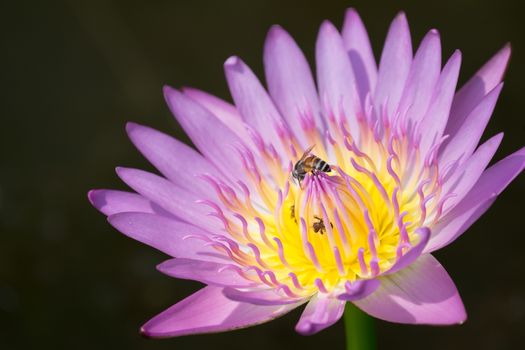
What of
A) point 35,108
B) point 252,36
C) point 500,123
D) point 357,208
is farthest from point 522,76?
point 35,108

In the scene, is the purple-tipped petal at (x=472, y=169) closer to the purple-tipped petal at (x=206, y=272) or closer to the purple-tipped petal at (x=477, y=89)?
the purple-tipped petal at (x=477, y=89)

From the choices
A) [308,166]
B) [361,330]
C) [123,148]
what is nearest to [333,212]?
[308,166]

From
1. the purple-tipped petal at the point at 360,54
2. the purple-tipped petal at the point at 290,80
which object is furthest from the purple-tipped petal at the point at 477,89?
the purple-tipped petal at the point at 290,80

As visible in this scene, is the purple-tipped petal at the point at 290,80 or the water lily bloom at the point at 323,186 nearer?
the water lily bloom at the point at 323,186

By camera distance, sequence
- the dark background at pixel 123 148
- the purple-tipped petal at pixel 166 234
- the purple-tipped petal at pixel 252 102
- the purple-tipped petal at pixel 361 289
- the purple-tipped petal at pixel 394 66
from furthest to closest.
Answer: the dark background at pixel 123 148
the purple-tipped petal at pixel 252 102
the purple-tipped petal at pixel 394 66
the purple-tipped petal at pixel 166 234
the purple-tipped petal at pixel 361 289

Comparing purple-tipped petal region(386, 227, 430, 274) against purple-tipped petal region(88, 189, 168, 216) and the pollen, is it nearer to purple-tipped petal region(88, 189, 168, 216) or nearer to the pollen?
the pollen

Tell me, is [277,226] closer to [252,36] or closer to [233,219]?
[233,219]
